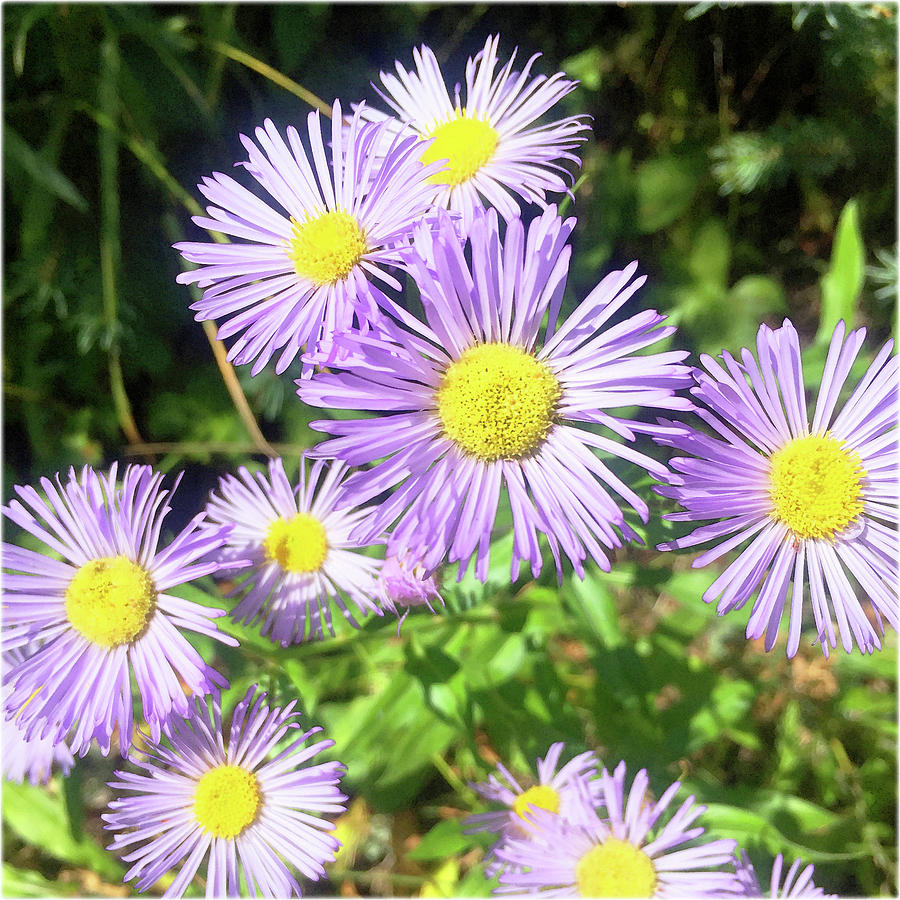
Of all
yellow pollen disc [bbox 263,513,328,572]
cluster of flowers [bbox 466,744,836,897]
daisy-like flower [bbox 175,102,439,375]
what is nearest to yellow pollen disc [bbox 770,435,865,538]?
cluster of flowers [bbox 466,744,836,897]

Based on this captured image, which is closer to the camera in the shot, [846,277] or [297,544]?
[297,544]

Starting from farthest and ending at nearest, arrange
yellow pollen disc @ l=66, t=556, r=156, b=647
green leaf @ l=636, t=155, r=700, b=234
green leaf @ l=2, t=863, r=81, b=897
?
green leaf @ l=636, t=155, r=700, b=234
green leaf @ l=2, t=863, r=81, b=897
yellow pollen disc @ l=66, t=556, r=156, b=647

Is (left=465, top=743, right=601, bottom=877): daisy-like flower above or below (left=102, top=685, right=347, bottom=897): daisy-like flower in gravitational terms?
above

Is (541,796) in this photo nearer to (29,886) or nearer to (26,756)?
(26,756)

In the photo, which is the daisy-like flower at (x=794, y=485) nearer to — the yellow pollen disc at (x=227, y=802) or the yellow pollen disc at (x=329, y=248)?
the yellow pollen disc at (x=329, y=248)

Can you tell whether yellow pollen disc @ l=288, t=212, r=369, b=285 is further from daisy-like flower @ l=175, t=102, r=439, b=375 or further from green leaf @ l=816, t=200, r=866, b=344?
green leaf @ l=816, t=200, r=866, b=344

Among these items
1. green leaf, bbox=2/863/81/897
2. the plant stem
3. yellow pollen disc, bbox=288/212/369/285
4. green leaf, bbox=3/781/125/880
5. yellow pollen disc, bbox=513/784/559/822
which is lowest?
green leaf, bbox=2/863/81/897

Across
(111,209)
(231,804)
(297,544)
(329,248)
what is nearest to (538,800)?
(231,804)
